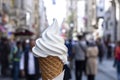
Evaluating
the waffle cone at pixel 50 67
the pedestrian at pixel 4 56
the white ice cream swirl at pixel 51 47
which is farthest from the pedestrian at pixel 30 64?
the pedestrian at pixel 4 56

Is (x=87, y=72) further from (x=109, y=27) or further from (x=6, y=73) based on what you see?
(x=109, y=27)

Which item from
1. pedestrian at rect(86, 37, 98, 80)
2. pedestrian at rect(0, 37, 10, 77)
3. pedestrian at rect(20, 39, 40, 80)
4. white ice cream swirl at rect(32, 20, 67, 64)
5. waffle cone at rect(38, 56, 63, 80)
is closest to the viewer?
waffle cone at rect(38, 56, 63, 80)

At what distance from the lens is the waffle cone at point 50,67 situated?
4.61 meters


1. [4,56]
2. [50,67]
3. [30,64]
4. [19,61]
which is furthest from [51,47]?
[4,56]

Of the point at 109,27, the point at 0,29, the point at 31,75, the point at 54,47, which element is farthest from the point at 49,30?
the point at 109,27

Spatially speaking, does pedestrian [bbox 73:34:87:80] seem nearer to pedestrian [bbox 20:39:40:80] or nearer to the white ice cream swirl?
pedestrian [bbox 20:39:40:80]

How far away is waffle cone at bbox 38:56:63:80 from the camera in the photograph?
4605mm

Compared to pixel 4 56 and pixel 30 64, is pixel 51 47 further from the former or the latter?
pixel 4 56

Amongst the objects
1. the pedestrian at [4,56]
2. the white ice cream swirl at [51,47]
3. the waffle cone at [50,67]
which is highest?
the white ice cream swirl at [51,47]

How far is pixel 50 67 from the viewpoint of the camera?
4605 millimetres

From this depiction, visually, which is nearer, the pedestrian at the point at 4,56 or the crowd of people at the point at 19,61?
the crowd of people at the point at 19,61

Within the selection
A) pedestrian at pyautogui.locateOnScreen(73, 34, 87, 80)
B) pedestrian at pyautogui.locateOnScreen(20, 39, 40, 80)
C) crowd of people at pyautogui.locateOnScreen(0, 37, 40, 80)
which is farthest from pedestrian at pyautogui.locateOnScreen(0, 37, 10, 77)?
pedestrian at pyautogui.locateOnScreen(20, 39, 40, 80)

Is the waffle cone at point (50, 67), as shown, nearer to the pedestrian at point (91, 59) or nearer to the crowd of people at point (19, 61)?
the crowd of people at point (19, 61)

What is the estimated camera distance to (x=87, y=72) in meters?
15.4
